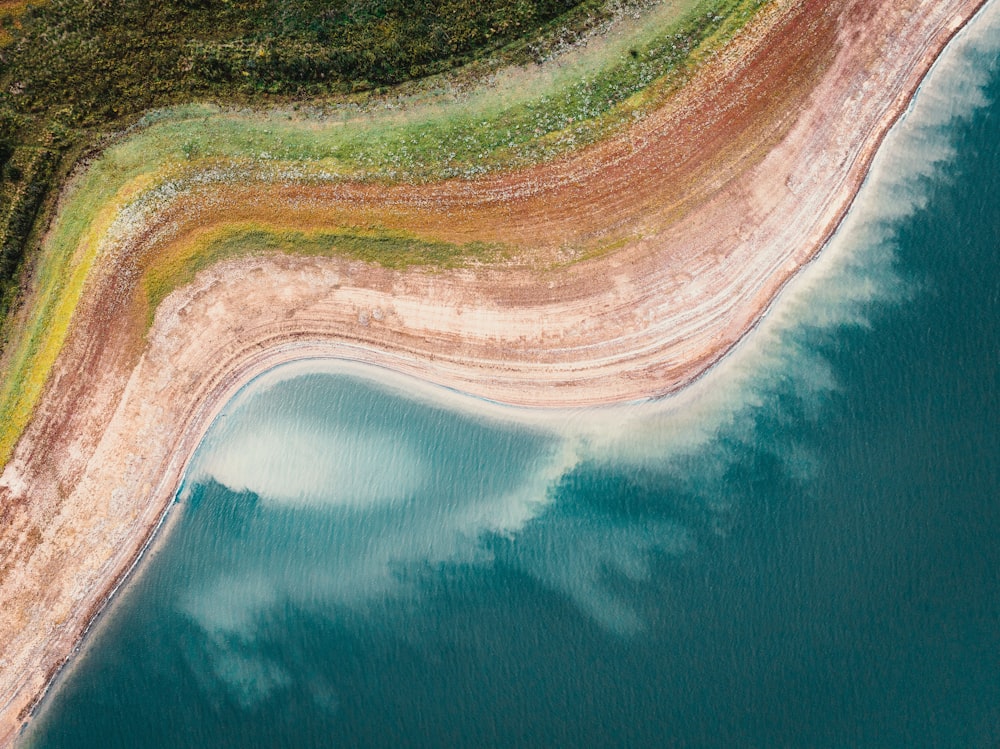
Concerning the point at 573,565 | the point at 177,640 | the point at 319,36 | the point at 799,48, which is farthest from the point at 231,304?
the point at 799,48

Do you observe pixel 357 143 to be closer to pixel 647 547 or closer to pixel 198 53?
pixel 198 53

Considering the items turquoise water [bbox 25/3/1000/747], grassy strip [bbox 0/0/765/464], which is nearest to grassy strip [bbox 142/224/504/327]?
grassy strip [bbox 0/0/765/464]

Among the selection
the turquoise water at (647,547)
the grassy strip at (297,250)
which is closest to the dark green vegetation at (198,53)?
the grassy strip at (297,250)

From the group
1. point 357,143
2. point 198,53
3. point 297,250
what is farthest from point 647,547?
point 198,53

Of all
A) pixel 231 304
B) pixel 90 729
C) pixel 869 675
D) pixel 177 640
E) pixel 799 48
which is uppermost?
pixel 799 48

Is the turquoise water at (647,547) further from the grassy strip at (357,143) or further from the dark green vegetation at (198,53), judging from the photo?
the dark green vegetation at (198,53)

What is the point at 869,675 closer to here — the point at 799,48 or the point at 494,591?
the point at 494,591
